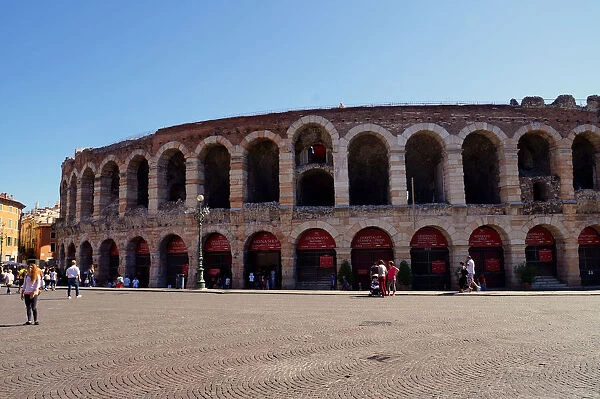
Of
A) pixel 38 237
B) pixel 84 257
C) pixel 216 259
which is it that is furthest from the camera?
pixel 38 237

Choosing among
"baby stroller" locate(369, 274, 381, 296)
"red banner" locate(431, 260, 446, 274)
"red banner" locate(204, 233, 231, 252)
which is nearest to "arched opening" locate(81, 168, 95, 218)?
"red banner" locate(204, 233, 231, 252)

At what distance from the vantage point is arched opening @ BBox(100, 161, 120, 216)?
31.9m

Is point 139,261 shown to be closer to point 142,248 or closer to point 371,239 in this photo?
point 142,248

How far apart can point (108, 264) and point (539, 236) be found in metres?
30.0

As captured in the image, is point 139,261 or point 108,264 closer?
point 139,261

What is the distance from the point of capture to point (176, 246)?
93.9ft

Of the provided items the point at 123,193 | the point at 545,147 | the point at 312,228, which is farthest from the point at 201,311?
the point at 545,147

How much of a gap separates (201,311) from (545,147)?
2494 centimetres

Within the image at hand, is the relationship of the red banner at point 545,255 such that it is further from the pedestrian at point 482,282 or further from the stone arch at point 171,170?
the stone arch at point 171,170

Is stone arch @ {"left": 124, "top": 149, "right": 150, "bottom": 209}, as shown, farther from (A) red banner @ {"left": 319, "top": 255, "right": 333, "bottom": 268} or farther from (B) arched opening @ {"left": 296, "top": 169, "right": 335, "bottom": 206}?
(A) red banner @ {"left": 319, "top": 255, "right": 333, "bottom": 268}

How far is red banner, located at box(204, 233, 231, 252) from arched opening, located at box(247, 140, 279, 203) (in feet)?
10.8

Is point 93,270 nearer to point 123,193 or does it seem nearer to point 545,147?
point 123,193

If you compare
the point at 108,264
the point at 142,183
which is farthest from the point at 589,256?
the point at 108,264

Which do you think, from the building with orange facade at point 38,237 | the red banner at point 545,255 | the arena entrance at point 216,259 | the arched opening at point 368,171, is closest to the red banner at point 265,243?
the arena entrance at point 216,259
